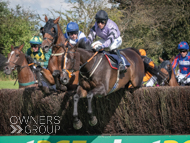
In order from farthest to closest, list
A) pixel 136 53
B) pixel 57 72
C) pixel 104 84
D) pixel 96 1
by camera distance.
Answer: pixel 96 1 → pixel 136 53 → pixel 57 72 → pixel 104 84

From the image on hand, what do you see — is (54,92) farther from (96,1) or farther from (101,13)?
(96,1)

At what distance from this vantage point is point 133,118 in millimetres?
4613

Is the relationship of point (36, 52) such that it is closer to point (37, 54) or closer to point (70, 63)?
point (37, 54)

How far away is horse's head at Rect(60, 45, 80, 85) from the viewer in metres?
3.52

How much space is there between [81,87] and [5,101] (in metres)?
1.81

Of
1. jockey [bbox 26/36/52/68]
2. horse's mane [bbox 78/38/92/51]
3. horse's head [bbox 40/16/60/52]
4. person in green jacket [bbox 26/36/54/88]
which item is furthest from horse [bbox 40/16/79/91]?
jockey [bbox 26/36/52/68]

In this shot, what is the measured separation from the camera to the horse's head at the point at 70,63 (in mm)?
3518

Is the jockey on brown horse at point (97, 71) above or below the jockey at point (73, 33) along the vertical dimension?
below

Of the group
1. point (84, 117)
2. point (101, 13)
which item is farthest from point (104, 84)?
point (101, 13)

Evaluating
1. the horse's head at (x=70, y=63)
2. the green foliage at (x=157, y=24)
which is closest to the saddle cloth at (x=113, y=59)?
the horse's head at (x=70, y=63)

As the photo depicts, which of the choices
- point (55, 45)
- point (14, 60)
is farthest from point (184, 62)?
point (14, 60)

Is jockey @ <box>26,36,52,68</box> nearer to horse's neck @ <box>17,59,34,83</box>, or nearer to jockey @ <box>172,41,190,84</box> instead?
horse's neck @ <box>17,59,34,83</box>

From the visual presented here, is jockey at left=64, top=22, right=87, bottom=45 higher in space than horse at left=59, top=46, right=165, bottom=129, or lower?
higher

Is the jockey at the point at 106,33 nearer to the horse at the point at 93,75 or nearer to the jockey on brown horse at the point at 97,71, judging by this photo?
the jockey on brown horse at the point at 97,71
